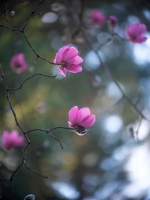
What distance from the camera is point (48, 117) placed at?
2064 millimetres

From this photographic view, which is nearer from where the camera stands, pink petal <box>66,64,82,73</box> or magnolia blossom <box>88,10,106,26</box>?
pink petal <box>66,64,82,73</box>

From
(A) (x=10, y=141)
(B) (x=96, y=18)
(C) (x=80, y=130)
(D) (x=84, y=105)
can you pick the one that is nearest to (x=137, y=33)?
(B) (x=96, y=18)

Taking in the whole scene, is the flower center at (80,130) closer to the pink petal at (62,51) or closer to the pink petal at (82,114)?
the pink petal at (82,114)

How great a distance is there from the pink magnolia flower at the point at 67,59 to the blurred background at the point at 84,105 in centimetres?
53

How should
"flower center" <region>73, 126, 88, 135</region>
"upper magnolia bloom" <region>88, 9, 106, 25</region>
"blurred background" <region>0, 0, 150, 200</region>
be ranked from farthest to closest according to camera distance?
1. "blurred background" <region>0, 0, 150, 200</region>
2. "upper magnolia bloom" <region>88, 9, 106, 25</region>
3. "flower center" <region>73, 126, 88, 135</region>

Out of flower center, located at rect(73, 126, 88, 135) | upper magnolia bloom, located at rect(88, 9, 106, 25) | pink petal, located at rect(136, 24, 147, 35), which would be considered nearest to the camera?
flower center, located at rect(73, 126, 88, 135)

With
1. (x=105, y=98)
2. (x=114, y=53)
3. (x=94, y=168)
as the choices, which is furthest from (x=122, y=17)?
(x=94, y=168)

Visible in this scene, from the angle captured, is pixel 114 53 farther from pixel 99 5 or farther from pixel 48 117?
pixel 48 117

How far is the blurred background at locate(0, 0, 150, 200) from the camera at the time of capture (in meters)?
1.34

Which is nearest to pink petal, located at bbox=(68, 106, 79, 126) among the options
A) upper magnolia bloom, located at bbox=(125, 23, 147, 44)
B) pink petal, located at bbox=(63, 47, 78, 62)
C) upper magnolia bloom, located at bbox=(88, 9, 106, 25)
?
pink petal, located at bbox=(63, 47, 78, 62)

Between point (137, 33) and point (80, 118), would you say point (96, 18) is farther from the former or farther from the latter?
point (80, 118)

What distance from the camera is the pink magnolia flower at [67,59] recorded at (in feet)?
2.01

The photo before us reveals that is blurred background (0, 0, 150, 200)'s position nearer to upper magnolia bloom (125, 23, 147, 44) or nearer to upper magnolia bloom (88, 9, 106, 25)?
upper magnolia bloom (88, 9, 106, 25)

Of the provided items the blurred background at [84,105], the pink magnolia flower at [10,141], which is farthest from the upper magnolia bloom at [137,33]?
the pink magnolia flower at [10,141]
